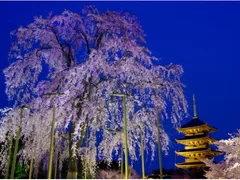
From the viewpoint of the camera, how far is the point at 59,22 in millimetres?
10055

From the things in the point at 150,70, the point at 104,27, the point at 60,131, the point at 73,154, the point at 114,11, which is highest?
the point at 114,11

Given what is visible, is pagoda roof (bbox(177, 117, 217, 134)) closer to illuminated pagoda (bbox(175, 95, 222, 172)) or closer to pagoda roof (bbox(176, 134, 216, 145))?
illuminated pagoda (bbox(175, 95, 222, 172))

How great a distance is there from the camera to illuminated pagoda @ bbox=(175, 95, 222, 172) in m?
22.7

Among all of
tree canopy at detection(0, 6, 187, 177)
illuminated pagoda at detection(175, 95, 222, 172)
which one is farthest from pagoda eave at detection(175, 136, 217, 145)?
tree canopy at detection(0, 6, 187, 177)

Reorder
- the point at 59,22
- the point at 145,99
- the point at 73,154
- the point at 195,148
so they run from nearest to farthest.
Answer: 1. the point at 73,154
2. the point at 145,99
3. the point at 59,22
4. the point at 195,148

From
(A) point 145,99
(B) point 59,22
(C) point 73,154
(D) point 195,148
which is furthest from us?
(D) point 195,148

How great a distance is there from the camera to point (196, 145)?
23422 millimetres

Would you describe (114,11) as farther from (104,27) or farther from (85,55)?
(85,55)

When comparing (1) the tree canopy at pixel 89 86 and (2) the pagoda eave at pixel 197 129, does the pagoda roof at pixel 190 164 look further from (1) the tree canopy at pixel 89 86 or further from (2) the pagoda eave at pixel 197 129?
(1) the tree canopy at pixel 89 86

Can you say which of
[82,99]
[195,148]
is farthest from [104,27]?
[195,148]

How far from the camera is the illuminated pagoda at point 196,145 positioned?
74.3 ft

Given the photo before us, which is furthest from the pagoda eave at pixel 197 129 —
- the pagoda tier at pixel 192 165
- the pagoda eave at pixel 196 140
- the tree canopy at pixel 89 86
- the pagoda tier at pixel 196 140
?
the tree canopy at pixel 89 86

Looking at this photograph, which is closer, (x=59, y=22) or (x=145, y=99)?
(x=145, y=99)

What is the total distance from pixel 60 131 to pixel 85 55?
2.44 metres
